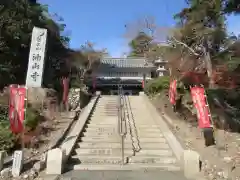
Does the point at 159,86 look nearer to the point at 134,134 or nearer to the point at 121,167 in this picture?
the point at 134,134

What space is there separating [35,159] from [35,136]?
6.07 ft

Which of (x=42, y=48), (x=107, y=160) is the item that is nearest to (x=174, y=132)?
(x=107, y=160)

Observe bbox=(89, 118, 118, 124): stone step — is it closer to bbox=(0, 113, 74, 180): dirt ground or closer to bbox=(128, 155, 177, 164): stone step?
bbox=(0, 113, 74, 180): dirt ground

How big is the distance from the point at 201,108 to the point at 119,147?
317cm

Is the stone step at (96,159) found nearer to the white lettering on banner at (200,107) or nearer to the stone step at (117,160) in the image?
the stone step at (117,160)

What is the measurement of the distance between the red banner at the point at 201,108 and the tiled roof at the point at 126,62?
27230mm

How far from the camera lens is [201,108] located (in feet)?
34.1

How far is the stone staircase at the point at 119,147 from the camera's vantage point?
910 centimetres

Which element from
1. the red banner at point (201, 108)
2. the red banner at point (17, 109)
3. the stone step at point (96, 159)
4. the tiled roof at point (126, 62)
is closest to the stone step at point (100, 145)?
the stone step at point (96, 159)

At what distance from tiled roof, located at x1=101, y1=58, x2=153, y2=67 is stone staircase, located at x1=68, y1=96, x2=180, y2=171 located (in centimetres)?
2398

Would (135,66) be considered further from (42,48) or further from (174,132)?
(174,132)

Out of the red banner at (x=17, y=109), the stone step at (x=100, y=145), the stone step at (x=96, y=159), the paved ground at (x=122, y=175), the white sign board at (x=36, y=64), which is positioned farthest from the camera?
the white sign board at (x=36, y=64)

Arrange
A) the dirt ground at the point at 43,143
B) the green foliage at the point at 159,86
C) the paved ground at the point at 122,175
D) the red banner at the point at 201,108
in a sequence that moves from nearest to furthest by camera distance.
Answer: the paved ground at the point at 122,175, the dirt ground at the point at 43,143, the red banner at the point at 201,108, the green foliage at the point at 159,86

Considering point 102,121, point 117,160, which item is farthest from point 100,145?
point 102,121
